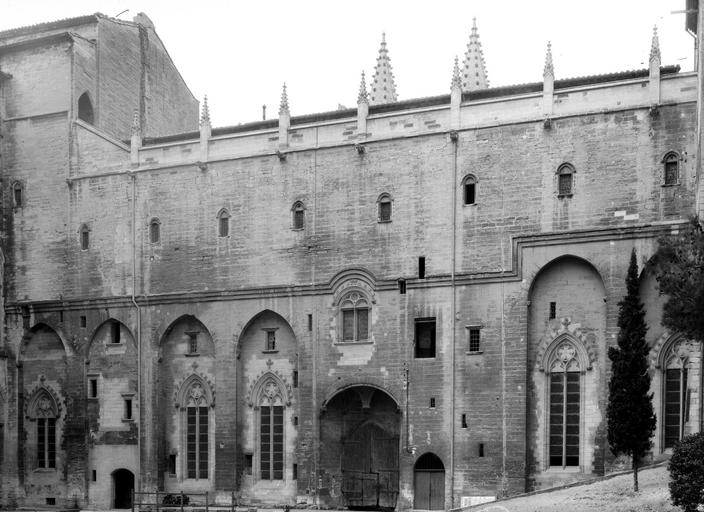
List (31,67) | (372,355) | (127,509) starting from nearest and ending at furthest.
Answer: (372,355)
(127,509)
(31,67)

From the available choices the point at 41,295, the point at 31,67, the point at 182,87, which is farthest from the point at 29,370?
the point at 182,87

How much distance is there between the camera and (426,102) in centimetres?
4709

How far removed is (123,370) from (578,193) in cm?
2115

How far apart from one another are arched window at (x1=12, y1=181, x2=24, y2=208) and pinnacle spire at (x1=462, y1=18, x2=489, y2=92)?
2377cm

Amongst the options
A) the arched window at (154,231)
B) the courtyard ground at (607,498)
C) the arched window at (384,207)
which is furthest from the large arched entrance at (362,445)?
the arched window at (154,231)

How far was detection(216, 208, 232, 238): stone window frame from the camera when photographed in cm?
5012

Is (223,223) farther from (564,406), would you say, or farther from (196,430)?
(564,406)

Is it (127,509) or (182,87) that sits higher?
(182,87)

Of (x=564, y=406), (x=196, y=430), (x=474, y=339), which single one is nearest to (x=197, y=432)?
(x=196, y=430)

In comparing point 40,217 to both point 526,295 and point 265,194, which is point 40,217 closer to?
point 265,194

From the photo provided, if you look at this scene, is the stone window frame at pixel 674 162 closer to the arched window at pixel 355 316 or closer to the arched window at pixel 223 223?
the arched window at pixel 355 316

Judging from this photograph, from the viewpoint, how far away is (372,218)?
154 ft

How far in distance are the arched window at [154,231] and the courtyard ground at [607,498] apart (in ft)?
61.9

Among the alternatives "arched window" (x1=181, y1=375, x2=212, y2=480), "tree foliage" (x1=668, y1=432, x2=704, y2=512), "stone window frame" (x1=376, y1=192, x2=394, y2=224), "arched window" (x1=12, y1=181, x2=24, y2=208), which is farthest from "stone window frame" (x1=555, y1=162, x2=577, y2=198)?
"arched window" (x1=12, y1=181, x2=24, y2=208)
